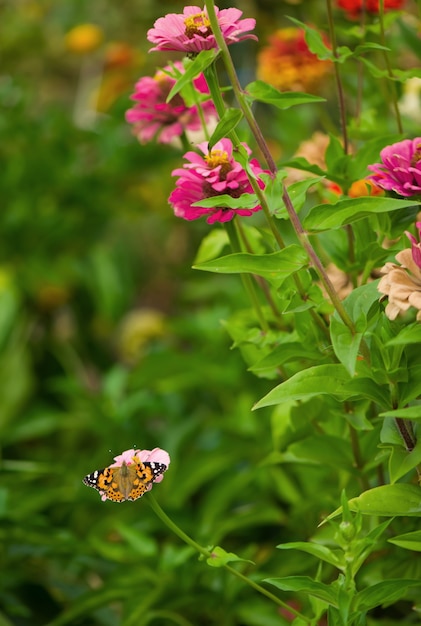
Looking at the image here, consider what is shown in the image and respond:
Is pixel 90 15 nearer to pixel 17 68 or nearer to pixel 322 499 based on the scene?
pixel 17 68

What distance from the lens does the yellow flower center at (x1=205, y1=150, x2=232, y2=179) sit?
60cm

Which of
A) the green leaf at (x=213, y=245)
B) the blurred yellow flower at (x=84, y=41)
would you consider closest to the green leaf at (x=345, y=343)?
the green leaf at (x=213, y=245)

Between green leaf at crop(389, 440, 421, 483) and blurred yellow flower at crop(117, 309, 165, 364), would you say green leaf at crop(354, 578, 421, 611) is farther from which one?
blurred yellow flower at crop(117, 309, 165, 364)

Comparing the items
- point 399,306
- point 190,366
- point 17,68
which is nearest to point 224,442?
point 190,366

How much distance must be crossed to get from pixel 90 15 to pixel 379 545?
2.28 metres

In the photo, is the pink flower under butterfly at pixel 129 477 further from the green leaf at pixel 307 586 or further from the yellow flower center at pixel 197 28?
the yellow flower center at pixel 197 28

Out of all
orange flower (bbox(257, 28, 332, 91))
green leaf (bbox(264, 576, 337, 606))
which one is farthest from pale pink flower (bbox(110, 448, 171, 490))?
orange flower (bbox(257, 28, 332, 91))

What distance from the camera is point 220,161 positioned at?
596 mm

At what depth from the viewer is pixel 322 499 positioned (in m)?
0.86

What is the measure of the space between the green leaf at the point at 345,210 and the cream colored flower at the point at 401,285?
3 cm

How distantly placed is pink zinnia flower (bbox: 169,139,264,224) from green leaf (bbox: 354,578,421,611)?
264mm

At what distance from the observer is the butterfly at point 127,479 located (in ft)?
1.76

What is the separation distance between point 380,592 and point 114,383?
77 centimetres

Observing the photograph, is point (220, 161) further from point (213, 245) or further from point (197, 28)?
point (213, 245)
